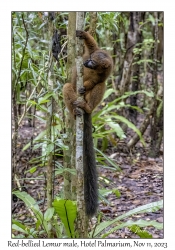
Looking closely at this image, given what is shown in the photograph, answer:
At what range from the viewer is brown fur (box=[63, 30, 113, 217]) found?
3902 mm

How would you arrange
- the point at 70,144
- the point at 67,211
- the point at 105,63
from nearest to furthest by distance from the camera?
the point at 67,211 → the point at 70,144 → the point at 105,63

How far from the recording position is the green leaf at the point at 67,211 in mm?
3566

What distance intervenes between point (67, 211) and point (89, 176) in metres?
0.54

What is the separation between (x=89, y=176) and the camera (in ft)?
13.3

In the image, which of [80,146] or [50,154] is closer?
[80,146]

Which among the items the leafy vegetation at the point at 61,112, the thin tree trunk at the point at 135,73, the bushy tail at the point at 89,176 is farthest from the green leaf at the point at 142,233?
the thin tree trunk at the point at 135,73

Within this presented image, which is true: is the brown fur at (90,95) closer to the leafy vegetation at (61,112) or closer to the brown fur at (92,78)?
the brown fur at (92,78)

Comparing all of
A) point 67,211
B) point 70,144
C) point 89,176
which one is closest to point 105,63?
point 70,144

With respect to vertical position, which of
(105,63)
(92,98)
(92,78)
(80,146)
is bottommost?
(80,146)

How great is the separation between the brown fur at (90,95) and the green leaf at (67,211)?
203mm

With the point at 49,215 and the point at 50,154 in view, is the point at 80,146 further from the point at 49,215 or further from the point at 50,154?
the point at 49,215

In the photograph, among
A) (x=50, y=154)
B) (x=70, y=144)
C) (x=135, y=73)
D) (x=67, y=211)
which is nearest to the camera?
(x=67, y=211)

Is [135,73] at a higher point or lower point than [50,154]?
higher
